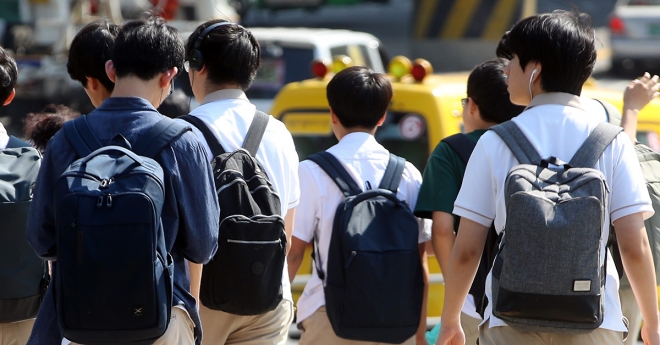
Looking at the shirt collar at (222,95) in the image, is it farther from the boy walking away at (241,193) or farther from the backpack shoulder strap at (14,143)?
the backpack shoulder strap at (14,143)

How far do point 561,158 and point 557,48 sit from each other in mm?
324

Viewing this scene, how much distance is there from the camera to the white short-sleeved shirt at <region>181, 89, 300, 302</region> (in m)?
2.97

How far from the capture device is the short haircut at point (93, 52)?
9.30ft

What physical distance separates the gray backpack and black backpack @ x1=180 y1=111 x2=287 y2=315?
74cm

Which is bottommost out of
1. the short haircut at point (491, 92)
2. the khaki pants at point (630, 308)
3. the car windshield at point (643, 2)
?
the car windshield at point (643, 2)

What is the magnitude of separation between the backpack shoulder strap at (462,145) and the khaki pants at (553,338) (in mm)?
940

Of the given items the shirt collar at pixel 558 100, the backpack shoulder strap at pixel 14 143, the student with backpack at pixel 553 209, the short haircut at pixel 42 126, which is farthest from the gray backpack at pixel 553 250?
the short haircut at pixel 42 126

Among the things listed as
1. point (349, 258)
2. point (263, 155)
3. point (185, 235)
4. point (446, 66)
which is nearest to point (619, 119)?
point (349, 258)

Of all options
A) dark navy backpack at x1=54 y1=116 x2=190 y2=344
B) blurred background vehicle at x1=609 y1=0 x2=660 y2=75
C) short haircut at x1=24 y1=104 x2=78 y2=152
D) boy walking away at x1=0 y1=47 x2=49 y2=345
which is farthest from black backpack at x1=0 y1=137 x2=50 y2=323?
blurred background vehicle at x1=609 y1=0 x2=660 y2=75

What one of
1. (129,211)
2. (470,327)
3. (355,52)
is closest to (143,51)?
(129,211)

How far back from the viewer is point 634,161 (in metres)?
2.64

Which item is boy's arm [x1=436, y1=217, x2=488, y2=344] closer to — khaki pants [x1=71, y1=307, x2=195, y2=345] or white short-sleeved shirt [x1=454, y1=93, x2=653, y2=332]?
white short-sleeved shirt [x1=454, y1=93, x2=653, y2=332]

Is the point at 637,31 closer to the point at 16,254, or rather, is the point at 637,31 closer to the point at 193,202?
the point at 16,254

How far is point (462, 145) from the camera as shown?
3.42 meters
